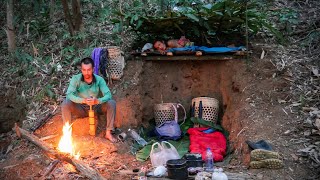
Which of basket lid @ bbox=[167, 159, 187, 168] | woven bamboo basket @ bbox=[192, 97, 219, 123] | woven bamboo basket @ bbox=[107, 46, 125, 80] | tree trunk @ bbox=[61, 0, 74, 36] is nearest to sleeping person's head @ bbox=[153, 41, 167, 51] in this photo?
woven bamboo basket @ bbox=[107, 46, 125, 80]

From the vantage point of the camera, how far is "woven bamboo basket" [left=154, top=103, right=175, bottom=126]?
7535 millimetres

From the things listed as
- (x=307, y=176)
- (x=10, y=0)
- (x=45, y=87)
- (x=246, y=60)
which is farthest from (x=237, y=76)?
(x=10, y=0)

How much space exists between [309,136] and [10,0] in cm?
666

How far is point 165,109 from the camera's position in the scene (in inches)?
297

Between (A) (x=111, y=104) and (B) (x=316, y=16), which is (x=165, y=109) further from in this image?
(B) (x=316, y=16)

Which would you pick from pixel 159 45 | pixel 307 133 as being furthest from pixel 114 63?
pixel 307 133

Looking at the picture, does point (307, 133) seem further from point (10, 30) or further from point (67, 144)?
point (10, 30)

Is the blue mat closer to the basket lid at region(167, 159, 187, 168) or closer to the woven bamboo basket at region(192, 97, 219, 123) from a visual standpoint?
the woven bamboo basket at region(192, 97, 219, 123)

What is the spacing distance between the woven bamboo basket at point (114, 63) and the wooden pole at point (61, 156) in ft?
6.45

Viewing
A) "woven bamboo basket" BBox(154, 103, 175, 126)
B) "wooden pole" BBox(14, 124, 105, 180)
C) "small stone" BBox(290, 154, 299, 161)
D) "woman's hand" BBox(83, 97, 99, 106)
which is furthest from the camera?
"woven bamboo basket" BBox(154, 103, 175, 126)

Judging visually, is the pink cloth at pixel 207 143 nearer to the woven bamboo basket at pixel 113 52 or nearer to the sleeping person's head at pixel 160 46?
the sleeping person's head at pixel 160 46

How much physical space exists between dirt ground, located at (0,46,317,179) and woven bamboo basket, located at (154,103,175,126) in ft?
0.76

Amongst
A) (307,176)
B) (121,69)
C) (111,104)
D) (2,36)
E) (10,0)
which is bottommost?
(307,176)

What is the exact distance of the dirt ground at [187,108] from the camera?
16.9ft
